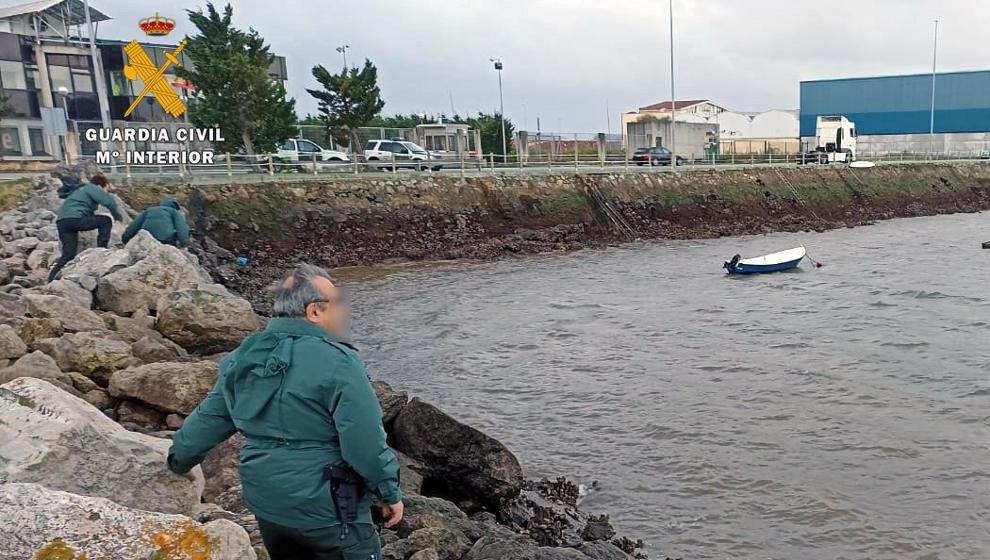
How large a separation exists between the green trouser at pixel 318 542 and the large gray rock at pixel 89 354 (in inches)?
220

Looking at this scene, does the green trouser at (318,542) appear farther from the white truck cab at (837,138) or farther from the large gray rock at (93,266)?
the white truck cab at (837,138)

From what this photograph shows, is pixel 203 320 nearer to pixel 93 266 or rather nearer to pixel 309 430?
pixel 93 266

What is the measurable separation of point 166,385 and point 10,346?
1.84m

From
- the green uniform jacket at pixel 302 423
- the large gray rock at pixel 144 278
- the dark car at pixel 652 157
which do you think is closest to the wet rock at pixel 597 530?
the green uniform jacket at pixel 302 423

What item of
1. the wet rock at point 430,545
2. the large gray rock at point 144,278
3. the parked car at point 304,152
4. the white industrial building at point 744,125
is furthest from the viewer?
the white industrial building at point 744,125

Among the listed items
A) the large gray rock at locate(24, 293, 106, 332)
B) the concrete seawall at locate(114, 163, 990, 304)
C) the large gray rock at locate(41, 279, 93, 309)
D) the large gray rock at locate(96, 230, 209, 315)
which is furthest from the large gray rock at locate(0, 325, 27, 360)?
the concrete seawall at locate(114, 163, 990, 304)

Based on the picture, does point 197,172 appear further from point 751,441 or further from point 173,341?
point 751,441

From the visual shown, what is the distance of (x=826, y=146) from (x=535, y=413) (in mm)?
52625

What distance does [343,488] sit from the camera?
3.10 metres

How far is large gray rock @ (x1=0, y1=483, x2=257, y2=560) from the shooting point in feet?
9.91

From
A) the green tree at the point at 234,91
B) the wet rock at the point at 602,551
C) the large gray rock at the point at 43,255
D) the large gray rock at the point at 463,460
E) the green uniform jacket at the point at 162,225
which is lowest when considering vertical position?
the wet rock at the point at 602,551

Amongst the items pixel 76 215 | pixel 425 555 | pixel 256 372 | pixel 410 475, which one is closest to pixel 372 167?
A: pixel 76 215

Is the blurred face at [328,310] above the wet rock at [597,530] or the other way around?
above

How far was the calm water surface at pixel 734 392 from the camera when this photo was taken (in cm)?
786
